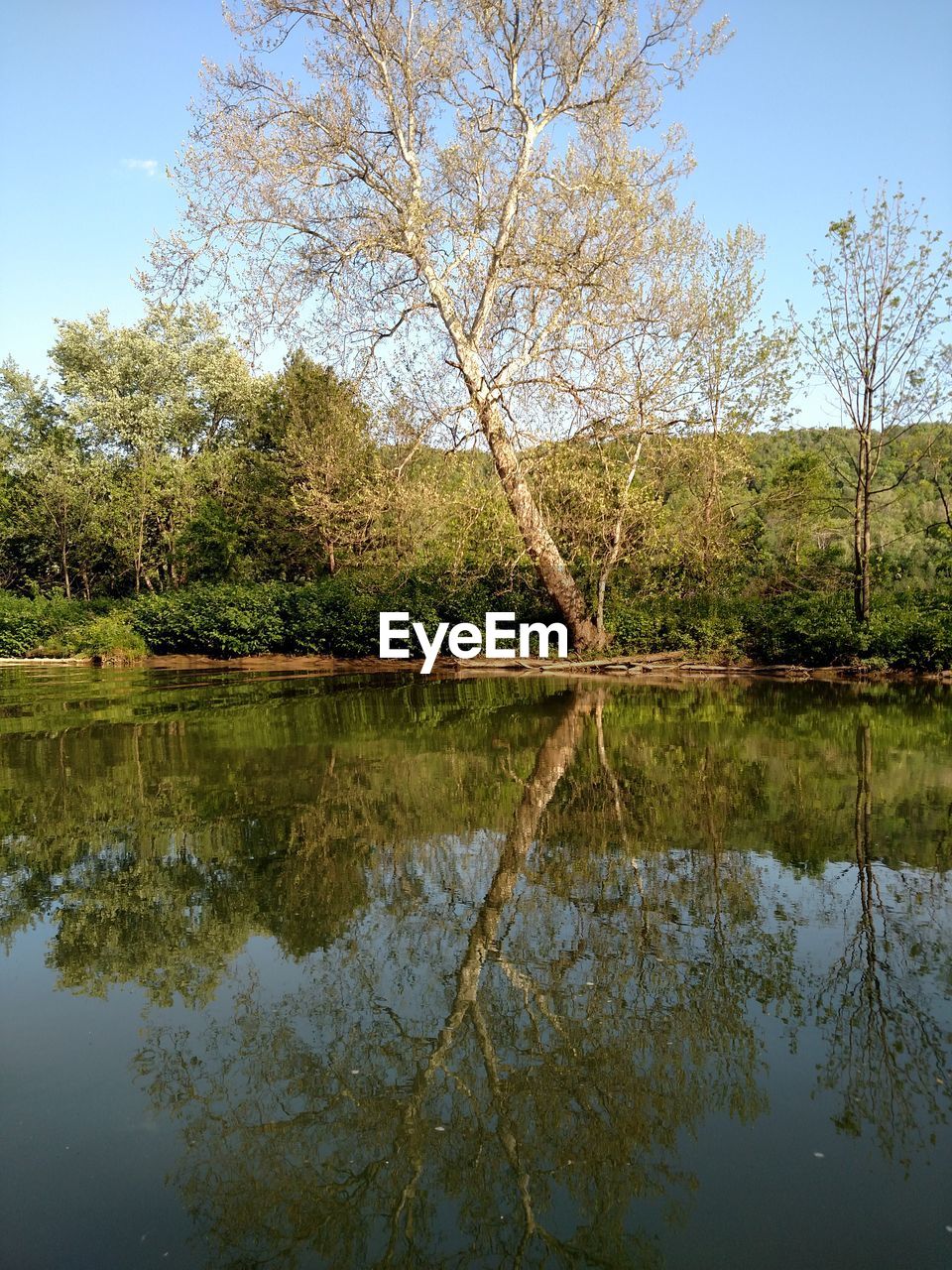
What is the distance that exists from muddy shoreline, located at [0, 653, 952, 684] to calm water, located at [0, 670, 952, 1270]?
960 cm

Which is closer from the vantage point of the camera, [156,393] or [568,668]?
[568,668]

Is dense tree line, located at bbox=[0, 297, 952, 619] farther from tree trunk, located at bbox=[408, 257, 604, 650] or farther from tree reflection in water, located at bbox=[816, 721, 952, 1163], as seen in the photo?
Answer: tree reflection in water, located at bbox=[816, 721, 952, 1163]

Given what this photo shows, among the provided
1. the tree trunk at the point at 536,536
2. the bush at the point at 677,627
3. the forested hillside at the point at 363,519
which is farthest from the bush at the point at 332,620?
the bush at the point at 677,627

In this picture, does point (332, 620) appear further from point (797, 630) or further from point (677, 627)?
point (797, 630)

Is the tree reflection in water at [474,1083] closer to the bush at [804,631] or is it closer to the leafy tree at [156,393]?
the bush at [804,631]

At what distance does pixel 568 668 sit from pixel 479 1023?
1515 cm

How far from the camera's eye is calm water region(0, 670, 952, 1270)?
2.74 meters

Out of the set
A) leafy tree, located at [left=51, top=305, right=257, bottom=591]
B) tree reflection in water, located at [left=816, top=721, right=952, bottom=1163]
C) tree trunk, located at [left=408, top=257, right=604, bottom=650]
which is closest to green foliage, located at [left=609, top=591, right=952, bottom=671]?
tree trunk, located at [left=408, top=257, right=604, bottom=650]

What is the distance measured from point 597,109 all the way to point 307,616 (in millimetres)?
11799

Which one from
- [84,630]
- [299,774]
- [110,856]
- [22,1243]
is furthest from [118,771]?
[84,630]

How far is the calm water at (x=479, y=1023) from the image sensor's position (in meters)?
2.74

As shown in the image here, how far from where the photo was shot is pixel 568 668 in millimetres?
18797

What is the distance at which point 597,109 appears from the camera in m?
19.8

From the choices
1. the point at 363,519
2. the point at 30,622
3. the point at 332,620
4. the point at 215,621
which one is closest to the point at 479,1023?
the point at 363,519
